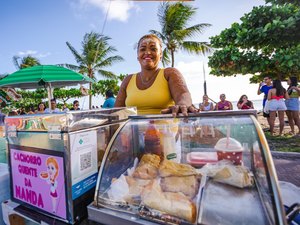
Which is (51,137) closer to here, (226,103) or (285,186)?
(285,186)

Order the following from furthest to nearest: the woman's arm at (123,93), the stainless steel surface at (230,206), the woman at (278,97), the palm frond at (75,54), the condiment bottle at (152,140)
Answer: the palm frond at (75,54)
the woman at (278,97)
the woman's arm at (123,93)
the condiment bottle at (152,140)
the stainless steel surface at (230,206)

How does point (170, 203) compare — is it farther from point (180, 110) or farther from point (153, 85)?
point (153, 85)

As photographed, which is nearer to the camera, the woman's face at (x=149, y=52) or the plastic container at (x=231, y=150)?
the plastic container at (x=231, y=150)

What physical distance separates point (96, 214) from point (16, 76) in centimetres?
490

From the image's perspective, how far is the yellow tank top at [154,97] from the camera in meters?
1.44

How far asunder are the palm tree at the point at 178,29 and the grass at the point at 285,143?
27.3ft

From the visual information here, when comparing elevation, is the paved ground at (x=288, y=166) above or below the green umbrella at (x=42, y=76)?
below

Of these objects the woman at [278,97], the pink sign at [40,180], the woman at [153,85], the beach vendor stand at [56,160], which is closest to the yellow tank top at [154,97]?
the woman at [153,85]

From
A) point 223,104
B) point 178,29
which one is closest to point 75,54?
point 178,29

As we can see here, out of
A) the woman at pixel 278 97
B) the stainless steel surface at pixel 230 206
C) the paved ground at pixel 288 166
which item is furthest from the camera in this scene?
the woman at pixel 278 97

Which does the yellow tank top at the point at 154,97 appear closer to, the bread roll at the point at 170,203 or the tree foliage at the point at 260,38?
the bread roll at the point at 170,203

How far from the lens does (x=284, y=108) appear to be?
5.04 metres

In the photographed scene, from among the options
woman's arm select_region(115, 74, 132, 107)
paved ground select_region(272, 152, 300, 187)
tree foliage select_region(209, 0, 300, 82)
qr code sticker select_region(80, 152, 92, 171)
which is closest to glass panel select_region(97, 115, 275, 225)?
qr code sticker select_region(80, 152, 92, 171)

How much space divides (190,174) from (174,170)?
94mm
